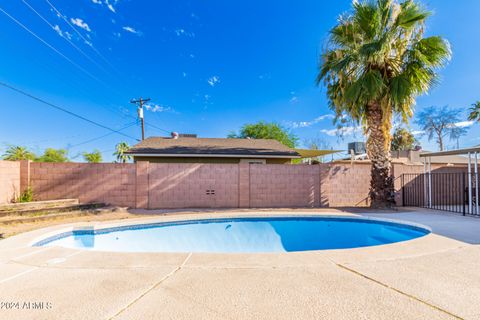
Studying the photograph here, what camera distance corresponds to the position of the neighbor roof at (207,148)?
1437cm

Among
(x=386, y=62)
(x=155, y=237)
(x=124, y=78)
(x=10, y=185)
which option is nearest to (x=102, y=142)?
(x=124, y=78)

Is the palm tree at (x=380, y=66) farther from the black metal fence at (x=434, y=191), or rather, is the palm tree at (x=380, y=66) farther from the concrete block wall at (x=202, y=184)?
the black metal fence at (x=434, y=191)

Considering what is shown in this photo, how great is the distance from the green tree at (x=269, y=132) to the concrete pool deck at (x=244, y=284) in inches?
1034

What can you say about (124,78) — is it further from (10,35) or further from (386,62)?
(386,62)

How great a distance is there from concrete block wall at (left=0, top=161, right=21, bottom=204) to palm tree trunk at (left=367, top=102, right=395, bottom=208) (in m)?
15.7

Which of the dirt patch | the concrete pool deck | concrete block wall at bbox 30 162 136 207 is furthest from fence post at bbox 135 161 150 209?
the concrete pool deck

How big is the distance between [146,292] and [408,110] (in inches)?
489

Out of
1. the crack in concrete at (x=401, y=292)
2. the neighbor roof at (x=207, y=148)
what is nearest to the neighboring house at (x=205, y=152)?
the neighbor roof at (x=207, y=148)

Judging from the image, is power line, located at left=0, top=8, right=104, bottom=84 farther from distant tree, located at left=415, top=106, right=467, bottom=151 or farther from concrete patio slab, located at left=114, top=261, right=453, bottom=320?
distant tree, located at left=415, top=106, right=467, bottom=151

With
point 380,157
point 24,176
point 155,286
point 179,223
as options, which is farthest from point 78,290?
point 380,157

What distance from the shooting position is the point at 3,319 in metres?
2.39

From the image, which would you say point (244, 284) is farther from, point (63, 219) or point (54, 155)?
point (54, 155)

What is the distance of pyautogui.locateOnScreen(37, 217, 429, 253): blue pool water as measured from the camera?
6.80 metres

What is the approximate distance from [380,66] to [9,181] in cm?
1639
